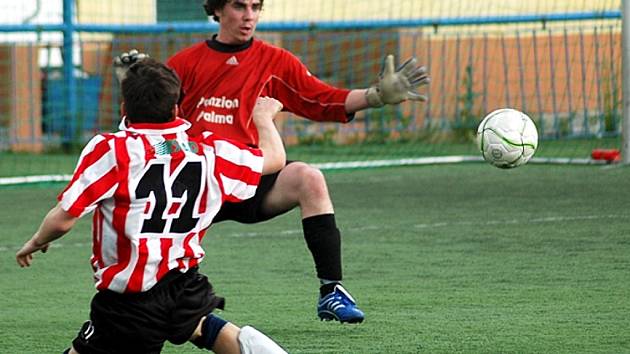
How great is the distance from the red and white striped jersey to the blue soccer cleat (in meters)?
1.46

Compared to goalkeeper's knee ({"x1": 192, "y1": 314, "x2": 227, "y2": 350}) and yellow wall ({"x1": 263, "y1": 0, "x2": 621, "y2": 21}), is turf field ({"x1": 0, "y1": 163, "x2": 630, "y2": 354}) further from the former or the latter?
yellow wall ({"x1": 263, "y1": 0, "x2": 621, "y2": 21})

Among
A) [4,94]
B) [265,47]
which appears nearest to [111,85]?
[4,94]

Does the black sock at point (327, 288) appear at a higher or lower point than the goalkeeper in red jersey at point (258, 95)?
lower

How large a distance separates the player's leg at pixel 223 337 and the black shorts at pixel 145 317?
0.44ft

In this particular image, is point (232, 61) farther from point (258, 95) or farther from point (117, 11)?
point (117, 11)

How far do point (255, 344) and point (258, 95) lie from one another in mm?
2212

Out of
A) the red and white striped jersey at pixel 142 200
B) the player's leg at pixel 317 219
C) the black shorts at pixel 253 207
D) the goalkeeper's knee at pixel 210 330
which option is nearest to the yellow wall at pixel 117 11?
the black shorts at pixel 253 207

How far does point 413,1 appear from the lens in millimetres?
18203

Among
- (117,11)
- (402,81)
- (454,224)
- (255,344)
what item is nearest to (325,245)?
(402,81)

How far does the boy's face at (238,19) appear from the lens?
6.47 meters

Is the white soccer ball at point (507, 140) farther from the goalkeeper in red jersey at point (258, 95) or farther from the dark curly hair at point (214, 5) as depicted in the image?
the dark curly hair at point (214, 5)

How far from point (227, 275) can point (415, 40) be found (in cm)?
930

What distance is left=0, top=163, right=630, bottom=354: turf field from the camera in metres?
5.73

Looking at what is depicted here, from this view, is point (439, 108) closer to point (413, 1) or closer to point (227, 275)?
point (413, 1)
